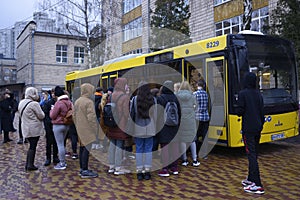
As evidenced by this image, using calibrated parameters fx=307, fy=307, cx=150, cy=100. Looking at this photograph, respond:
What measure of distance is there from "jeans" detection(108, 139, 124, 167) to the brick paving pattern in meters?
0.28

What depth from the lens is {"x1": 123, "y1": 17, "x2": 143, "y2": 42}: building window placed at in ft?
88.3

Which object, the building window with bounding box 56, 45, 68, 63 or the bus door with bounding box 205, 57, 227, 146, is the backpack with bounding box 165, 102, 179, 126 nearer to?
the bus door with bounding box 205, 57, 227, 146

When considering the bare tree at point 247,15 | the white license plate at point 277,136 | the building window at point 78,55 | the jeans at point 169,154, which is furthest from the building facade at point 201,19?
the jeans at point 169,154

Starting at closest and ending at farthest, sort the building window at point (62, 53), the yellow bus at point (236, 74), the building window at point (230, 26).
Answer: the yellow bus at point (236, 74) < the building window at point (230, 26) < the building window at point (62, 53)

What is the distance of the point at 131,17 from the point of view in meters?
28.4

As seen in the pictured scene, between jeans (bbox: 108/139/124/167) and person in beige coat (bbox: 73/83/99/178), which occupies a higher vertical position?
person in beige coat (bbox: 73/83/99/178)

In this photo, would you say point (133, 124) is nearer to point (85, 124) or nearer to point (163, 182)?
point (85, 124)

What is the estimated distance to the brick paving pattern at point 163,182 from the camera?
5000 mm

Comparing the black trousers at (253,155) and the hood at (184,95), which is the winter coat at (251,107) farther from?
the hood at (184,95)

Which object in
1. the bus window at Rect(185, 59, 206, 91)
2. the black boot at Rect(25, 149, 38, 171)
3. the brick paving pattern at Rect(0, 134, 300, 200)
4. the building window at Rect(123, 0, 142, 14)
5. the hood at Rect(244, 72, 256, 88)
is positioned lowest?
the brick paving pattern at Rect(0, 134, 300, 200)

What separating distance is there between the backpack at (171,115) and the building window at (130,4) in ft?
75.1

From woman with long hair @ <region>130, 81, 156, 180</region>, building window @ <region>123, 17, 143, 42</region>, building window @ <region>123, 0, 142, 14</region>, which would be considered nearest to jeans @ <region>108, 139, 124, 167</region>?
woman with long hair @ <region>130, 81, 156, 180</region>

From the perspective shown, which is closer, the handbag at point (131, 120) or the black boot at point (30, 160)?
the handbag at point (131, 120)

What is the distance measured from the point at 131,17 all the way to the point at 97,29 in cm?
705
